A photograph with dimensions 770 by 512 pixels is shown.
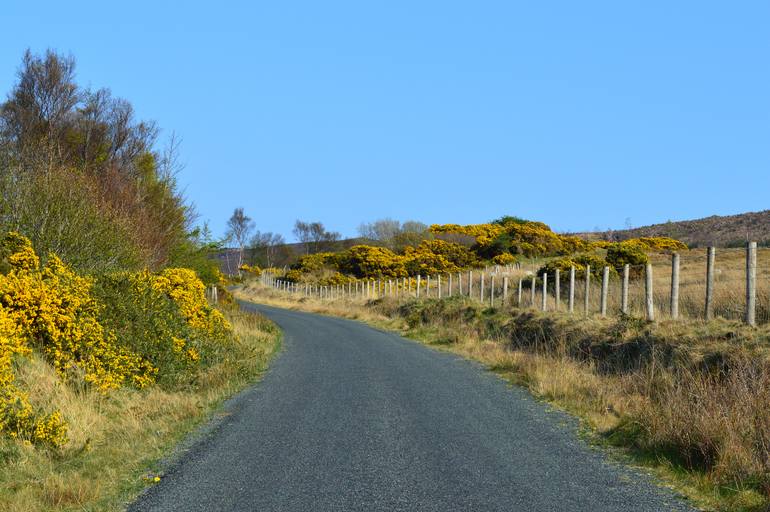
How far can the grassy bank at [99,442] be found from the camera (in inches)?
278

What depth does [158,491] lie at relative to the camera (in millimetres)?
7227

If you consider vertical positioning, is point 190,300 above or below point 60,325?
above

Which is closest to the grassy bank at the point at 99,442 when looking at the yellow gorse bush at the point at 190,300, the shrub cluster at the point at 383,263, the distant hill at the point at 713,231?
the yellow gorse bush at the point at 190,300

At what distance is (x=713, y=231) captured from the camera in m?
75.1

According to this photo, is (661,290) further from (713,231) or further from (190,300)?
(713,231)

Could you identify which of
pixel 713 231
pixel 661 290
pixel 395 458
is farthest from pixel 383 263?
pixel 395 458

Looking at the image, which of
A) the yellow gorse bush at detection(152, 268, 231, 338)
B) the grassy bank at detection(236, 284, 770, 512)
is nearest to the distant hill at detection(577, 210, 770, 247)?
the grassy bank at detection(236, 284, 770, 512)

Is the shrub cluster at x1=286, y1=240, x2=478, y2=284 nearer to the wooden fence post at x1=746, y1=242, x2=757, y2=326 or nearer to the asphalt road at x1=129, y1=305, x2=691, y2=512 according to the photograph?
the wooden fence post at x1=746, y1=242, x2=757, y2=326

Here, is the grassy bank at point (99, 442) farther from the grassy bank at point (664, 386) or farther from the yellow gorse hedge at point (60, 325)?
the grassy bank at point (664, 386)

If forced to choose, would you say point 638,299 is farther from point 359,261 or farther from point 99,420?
point 359,261

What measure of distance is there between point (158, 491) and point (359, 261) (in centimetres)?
7442

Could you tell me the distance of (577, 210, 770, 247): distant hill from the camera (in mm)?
64375

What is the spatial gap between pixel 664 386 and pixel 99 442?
26.1ft

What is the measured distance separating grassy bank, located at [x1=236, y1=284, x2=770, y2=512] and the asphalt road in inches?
20.2
